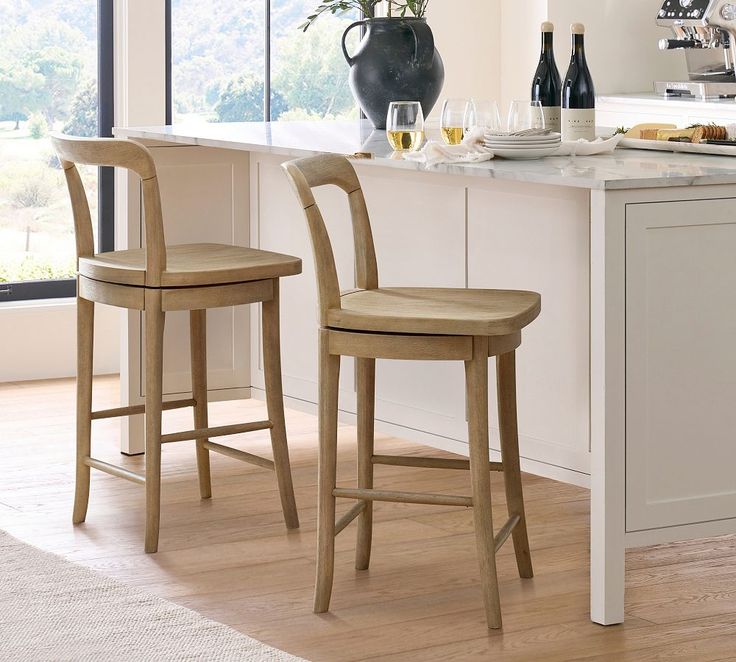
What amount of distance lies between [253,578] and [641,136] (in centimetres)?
142

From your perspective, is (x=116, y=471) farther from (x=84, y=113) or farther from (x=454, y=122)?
(x=84, y=113)

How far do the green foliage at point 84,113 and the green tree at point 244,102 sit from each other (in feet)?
1.72

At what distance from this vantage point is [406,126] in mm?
3326

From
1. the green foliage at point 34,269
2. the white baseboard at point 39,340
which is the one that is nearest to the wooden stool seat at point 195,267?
the white baseboard at point 39,340

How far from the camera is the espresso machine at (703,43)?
539 centimetres

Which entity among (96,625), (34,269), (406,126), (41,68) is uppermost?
(41,68)

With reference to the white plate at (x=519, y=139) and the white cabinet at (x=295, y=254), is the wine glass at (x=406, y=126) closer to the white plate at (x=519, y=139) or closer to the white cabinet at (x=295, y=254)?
the white plate at (x=519, y=139)

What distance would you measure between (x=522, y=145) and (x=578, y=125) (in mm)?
313

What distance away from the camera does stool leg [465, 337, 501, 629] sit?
2.67 m

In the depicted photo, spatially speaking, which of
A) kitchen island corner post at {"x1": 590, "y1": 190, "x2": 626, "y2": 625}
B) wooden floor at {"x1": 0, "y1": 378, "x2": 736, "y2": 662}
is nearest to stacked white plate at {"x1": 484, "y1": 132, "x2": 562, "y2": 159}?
kitchen island corner post at {"x1": 590, "y1": 190, "x2": 626, "y2": 625}

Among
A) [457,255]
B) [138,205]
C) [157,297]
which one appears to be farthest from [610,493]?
[138,205]

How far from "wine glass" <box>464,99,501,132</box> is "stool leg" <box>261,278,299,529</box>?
610 mm

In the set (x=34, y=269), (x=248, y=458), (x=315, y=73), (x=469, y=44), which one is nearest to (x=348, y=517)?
(x=248, y=458)

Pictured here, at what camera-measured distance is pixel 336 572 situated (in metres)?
3.15
